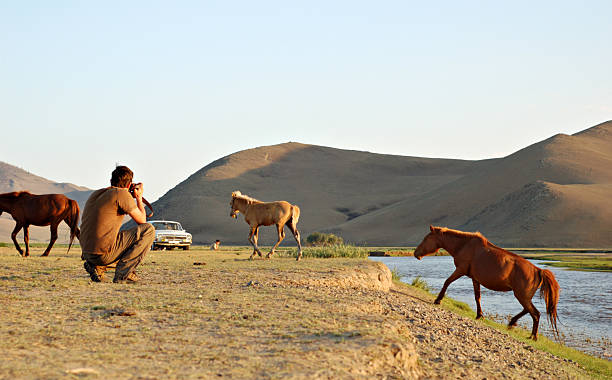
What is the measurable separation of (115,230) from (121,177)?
2.94 ft

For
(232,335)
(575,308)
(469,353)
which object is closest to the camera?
(232,335)

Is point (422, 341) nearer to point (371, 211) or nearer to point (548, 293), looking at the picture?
point (548, 293)

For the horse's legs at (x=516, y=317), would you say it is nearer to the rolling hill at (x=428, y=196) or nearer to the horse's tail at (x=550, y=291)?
the horse's tail at (x=550, y=291)

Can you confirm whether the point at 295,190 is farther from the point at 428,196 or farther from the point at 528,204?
the point at 528,204

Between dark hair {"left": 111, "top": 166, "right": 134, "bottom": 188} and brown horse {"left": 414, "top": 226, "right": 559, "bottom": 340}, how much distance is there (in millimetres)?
7242

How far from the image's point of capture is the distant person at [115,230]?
34.0 feet

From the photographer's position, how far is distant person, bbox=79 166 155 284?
10.4 metres

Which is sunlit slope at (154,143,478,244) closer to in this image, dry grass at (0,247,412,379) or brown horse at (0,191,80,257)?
brown horse at (0,191,80,257)

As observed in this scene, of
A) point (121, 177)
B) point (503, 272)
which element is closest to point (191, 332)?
point (121, 177)

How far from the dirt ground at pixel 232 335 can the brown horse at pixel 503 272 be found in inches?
72.4

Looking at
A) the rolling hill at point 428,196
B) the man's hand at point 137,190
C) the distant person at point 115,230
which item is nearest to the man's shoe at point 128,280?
the distant person at point 115,230

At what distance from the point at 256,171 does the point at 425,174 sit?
52.3 m

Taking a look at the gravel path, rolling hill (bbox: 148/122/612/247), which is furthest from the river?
rolling hill (bbox: 148/122/612/247)

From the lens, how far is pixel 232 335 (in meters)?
6.84
